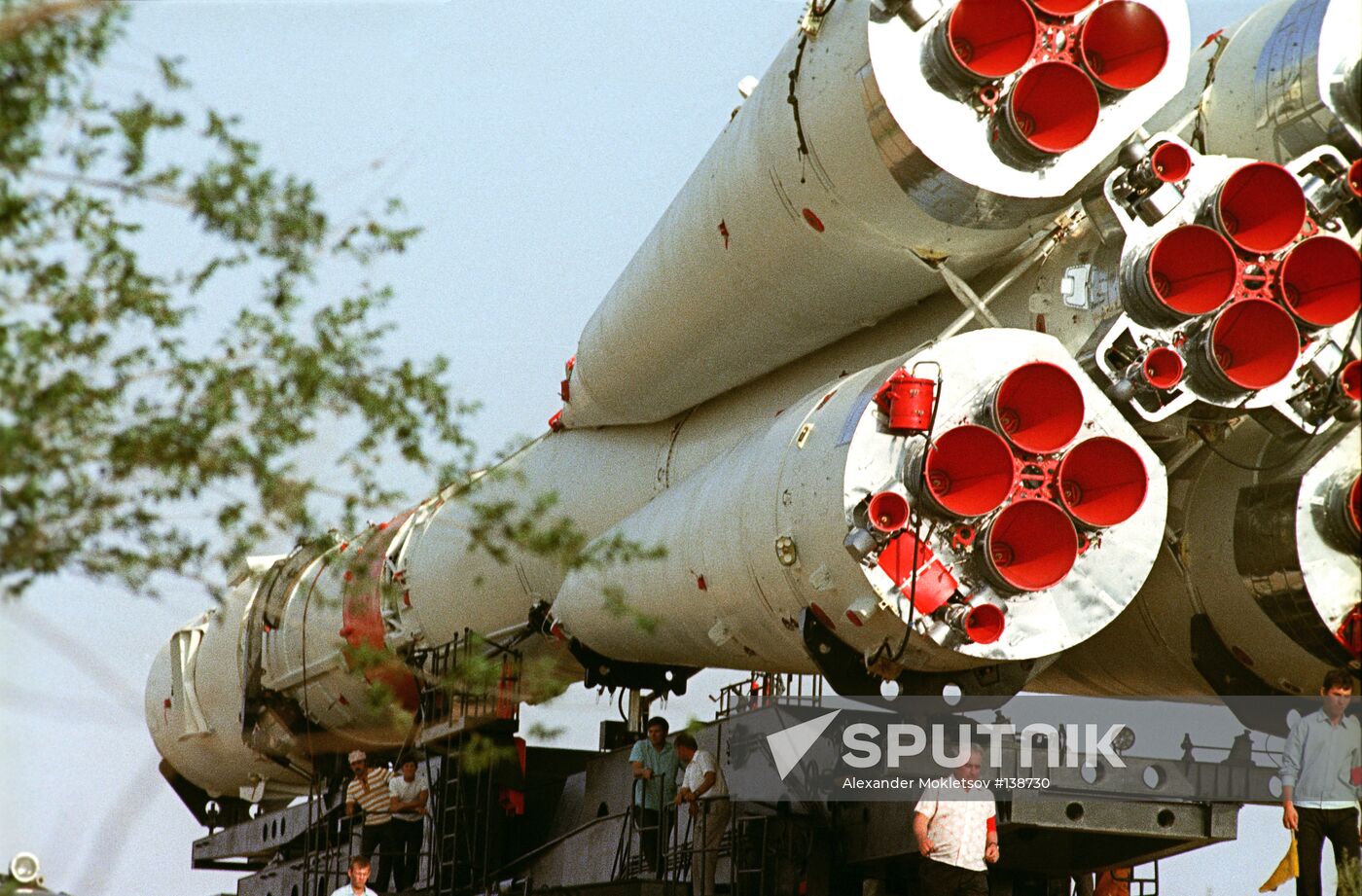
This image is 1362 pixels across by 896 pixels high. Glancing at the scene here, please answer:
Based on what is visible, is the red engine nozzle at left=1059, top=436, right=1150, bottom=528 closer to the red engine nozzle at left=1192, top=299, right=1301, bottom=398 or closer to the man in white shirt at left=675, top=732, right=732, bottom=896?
the red engine nozzle at left=1192, top=299, right=1301, bottom=398

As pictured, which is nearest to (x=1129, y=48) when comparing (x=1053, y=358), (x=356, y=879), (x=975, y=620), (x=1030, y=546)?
(x=1053, y=358)

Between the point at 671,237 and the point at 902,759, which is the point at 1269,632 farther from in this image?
the point at 671,237

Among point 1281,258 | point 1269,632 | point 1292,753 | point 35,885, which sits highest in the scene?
point 1281,258

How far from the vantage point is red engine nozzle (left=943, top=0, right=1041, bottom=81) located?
10016 millimetres

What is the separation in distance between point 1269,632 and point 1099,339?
2150 millimetres

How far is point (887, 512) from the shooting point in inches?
387

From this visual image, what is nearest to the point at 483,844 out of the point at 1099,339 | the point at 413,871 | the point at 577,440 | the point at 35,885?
the point at 413,871

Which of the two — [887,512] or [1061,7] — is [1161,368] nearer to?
[887,512]

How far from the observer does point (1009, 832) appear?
35.8ft

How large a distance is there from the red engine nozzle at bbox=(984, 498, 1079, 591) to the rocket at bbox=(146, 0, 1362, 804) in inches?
0.7

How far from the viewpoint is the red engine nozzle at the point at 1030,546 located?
9945 mm

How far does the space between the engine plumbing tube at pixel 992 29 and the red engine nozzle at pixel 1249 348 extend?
6.40 feet

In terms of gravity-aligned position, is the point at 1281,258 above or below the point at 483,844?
above

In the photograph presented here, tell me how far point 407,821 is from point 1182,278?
1031cm
